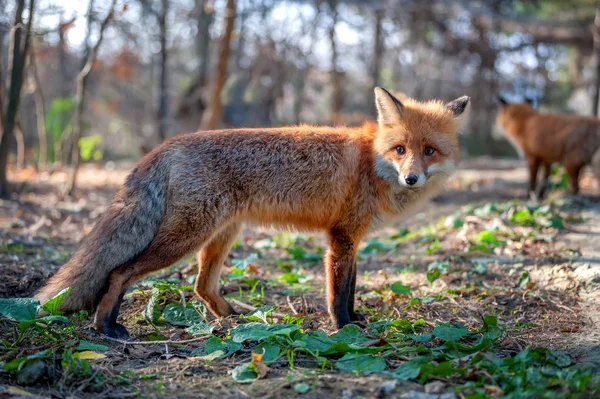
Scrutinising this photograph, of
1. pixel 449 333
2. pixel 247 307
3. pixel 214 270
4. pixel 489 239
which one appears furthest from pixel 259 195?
pixel 489 239

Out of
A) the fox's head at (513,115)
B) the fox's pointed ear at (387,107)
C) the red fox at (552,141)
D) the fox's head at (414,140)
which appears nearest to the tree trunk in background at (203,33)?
the fox's head at (513,115)

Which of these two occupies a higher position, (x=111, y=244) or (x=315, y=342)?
(x=111, y=244)

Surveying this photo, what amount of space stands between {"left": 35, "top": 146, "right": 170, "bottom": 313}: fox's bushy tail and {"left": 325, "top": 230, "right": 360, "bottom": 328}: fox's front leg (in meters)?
1.45

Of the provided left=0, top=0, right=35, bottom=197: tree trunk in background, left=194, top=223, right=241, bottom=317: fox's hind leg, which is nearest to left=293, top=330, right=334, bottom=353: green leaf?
left=194, top=223, right=241, bottom=317: fox's hind leg

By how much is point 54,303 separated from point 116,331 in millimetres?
488

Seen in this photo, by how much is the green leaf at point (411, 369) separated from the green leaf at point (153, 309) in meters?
2.09

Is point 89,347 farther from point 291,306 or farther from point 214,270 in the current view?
point 291,306

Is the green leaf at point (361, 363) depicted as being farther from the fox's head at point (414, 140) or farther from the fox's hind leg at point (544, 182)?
the fox's hind leg at point (544, 182)

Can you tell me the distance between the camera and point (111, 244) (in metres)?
4.12

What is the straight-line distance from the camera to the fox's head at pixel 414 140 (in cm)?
455

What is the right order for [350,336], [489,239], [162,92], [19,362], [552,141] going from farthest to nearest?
[162,92] → [552,141] → [489,239] → [350,336] → [19,362]

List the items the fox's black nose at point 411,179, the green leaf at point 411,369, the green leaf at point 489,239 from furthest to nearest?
the green leaf at point 489,239, the fox's black nose at point 411,179, the green leaf at point 411,369

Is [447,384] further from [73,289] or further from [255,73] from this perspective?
[255,73]

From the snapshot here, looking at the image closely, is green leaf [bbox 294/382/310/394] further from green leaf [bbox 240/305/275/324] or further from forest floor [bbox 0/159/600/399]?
green leaf [bbox 240/305/275/324]
